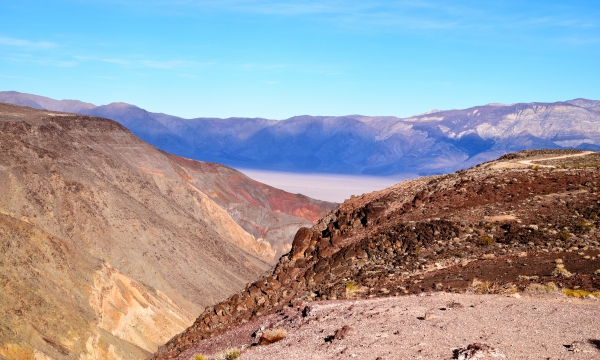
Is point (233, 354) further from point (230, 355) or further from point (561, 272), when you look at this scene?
point (561, 272)

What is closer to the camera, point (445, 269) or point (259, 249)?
point (445, 269)

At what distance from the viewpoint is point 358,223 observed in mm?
21234

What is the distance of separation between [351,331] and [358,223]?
8951 mm

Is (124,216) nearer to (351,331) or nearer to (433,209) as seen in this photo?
(433,209)

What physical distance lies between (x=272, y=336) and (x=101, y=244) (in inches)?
1668

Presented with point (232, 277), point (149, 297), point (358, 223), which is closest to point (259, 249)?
point (232, 277)

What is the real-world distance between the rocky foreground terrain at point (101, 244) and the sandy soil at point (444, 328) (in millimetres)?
22776

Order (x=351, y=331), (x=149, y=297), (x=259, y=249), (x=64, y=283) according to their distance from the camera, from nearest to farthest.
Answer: (x=351, y=331) < (x=64, y=283) < (x=149, y=297) < (x=259, y=249)

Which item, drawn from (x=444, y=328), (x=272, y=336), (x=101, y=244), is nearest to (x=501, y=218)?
(x=444, y=328)

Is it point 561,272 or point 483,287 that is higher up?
point 561,272

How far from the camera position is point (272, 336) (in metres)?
13.8

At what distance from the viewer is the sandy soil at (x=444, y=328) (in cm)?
1068

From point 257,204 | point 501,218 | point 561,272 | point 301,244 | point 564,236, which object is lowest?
point 257,204

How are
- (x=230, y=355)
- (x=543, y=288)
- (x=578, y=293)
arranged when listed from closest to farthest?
(x=578, y=293), (x=230, y=355), (x=543, y=288)
